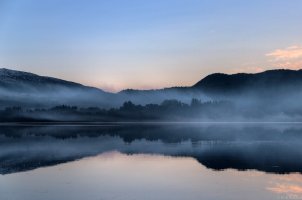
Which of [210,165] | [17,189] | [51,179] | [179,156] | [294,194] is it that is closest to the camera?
[294,194]

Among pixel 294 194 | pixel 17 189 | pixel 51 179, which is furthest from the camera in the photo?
pixel 51 179

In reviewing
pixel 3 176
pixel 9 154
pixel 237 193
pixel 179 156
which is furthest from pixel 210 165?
pixel 9 154

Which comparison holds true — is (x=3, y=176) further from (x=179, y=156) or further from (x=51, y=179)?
(x=179, y=156)

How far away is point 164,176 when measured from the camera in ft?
136

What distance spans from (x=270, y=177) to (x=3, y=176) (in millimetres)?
27662

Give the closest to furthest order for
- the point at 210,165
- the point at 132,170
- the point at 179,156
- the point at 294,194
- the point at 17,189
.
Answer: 1. the point at 294,194
2. the point at 17,189
3. the point at 132,170
4. the point at 210,165
5. the point at 179,156

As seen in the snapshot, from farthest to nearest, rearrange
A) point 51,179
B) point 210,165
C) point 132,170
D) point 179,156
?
point 179,156 → point 210,165 → point 132,170 → point 51,179

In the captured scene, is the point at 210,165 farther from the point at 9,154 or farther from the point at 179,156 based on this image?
the point at 9,154

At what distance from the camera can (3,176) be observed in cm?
4100

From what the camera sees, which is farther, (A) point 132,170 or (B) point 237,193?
(A) point 132,170

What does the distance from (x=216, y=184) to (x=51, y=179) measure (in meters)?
16.4

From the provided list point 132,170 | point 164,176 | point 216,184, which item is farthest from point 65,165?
point 216,184

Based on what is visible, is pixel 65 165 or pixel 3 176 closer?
pixel 3 176

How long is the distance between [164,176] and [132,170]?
5958 mm
